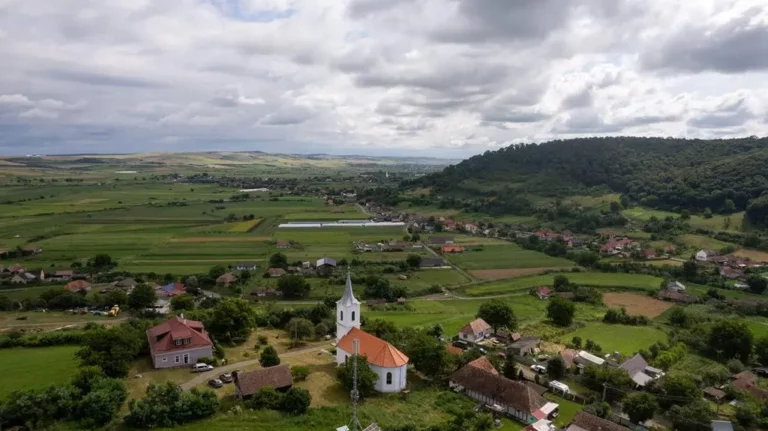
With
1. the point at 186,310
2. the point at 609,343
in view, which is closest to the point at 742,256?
the point at 609,343

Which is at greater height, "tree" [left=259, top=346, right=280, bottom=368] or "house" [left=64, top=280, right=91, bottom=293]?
"tree" [left=259, top=346, right=280, bottom=368]

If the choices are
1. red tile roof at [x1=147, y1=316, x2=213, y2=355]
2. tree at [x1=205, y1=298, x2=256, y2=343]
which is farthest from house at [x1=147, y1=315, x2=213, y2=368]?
tree at [x1=205, y1=298, x2=256, y2=343]

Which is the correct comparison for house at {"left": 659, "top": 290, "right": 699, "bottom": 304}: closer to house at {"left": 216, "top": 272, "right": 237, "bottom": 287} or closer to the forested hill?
house at {"left": 216, "top": 272, "right": 237, "bottom": 287}

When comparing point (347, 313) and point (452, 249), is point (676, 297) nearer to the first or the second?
point (452, 249)

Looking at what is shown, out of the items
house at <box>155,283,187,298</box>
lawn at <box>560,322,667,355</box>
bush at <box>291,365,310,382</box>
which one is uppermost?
bush at <box>291,365,310,382</box>

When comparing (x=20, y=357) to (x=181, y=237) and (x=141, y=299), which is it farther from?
(x=181, y=237)

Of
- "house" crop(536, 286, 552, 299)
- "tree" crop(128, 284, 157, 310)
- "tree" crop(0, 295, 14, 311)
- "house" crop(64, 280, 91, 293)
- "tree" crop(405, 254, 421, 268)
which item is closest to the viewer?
"tree" crop(0, 295, 14, 311)

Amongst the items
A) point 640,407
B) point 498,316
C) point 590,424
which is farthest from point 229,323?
point 640,407
